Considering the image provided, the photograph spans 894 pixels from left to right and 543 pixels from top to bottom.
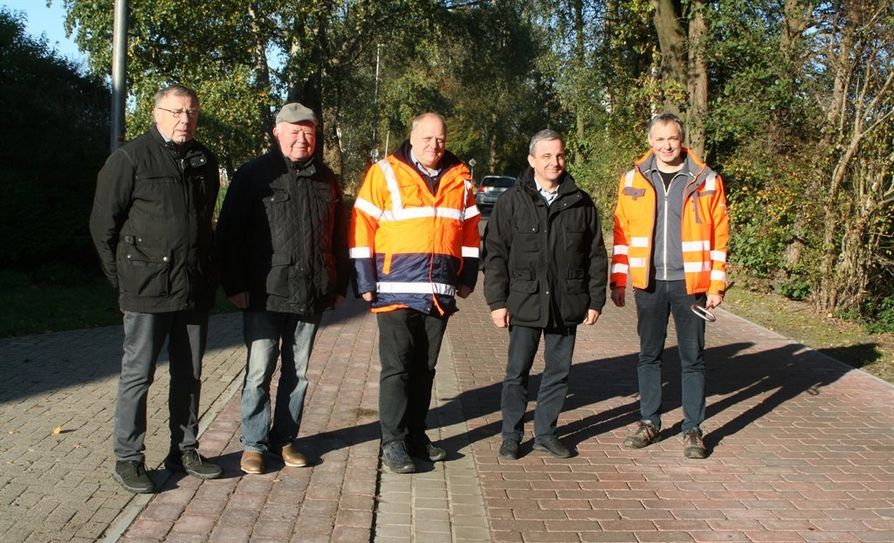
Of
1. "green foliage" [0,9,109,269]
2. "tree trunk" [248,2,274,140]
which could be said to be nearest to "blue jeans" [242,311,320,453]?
"green foliage" [0,9,109,269]

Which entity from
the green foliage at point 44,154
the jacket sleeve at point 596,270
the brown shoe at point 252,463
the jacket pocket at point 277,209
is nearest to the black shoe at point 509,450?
the jacket sleeve at point 596,270

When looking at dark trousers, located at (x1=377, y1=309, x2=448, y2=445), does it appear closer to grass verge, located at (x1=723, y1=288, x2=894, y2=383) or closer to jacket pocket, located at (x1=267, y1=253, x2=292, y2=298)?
jacket pocket, located at (x1=267, y1=253, x2=292, y2=298)

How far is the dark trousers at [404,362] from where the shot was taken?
534 centimetres

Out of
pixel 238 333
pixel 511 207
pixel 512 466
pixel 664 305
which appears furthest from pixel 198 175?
pixel 238 333

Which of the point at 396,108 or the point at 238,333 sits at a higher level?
the point at 396,108

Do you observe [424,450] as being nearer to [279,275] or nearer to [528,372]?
[528,372]

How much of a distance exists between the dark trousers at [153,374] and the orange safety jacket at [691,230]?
2.64 metres

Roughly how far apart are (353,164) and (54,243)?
3387 centimetres

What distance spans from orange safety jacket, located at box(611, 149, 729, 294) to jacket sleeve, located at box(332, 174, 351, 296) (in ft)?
5.76

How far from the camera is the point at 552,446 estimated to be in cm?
584

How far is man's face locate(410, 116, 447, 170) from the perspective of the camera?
5230 millimetres

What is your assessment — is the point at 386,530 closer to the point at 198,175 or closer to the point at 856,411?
the point at 198,175

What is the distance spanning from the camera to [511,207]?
18.7ft

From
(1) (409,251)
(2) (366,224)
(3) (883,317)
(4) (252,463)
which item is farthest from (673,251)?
(3) (883,317)
